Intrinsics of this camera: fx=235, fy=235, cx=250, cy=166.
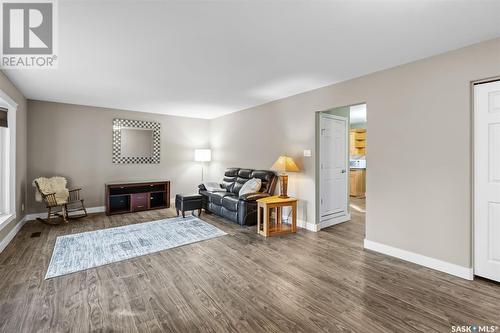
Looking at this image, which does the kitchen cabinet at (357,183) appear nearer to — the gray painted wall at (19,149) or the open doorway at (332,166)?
the open doorway at (332,166)

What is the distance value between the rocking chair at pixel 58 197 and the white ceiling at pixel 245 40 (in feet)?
5.67

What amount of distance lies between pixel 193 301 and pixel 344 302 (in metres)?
1.33

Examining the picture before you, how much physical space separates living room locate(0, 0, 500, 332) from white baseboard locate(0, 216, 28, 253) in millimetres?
42

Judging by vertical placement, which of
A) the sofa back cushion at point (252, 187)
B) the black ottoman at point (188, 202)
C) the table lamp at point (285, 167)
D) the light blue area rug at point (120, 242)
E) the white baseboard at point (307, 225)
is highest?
the table lamp at point (285, 167)

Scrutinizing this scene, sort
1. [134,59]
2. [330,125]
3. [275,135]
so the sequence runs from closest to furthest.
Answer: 1. [134,59]
2. [330,125]
3. [275,135]

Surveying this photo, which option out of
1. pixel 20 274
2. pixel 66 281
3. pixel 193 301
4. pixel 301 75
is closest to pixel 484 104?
pixel 301 75

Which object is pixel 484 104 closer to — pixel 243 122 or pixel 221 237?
pixel 221 237

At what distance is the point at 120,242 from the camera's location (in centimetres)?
351

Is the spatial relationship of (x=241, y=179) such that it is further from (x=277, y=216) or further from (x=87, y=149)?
(x=87, y=149)

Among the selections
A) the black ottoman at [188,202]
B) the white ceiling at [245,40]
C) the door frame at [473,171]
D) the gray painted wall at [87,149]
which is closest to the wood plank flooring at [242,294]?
the door frame at [473,171]

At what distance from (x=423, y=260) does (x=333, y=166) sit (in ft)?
6.84

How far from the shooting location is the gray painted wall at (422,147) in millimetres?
2484

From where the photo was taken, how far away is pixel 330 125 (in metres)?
4.39

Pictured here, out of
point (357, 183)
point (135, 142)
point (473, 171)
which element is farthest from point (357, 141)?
point (135, 142)
